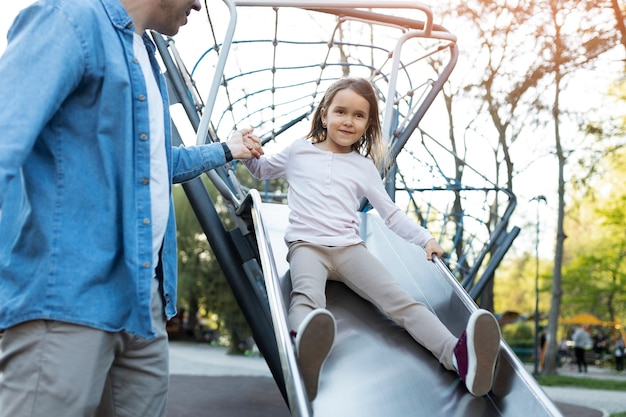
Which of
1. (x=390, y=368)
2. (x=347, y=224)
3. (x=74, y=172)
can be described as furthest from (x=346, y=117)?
(x=74, y=172)

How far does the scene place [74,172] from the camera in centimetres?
160

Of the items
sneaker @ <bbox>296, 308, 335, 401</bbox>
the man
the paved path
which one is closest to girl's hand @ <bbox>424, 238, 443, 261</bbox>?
sneaker @ <bbox>296, 308, 335, 401</bbox>

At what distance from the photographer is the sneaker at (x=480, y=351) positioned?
2598 mm

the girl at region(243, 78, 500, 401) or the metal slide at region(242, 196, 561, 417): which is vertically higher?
the girl at region(243, 78, 500, 401)

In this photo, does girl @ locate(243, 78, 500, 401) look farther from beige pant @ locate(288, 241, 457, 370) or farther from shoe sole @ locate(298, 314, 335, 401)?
shoe sole @ locate(298, 314, 335, 401)

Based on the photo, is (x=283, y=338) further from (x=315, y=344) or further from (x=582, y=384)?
(x=582, y=384)

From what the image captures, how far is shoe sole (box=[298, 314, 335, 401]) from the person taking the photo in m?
2.46

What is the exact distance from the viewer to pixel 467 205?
8.23 meters

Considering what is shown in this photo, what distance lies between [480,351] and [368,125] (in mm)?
1617

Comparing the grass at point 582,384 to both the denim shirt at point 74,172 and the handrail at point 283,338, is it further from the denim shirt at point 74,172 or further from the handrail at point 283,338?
the denim shirt at point 74,172

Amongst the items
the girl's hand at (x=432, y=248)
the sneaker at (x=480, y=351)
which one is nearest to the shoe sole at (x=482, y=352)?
the sneaker at (x=480, y=351)

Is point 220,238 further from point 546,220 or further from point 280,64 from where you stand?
point 546,220

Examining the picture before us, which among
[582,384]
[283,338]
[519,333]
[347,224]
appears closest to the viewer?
[283,338]

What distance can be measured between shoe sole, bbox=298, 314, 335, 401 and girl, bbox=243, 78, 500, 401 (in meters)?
0.31
